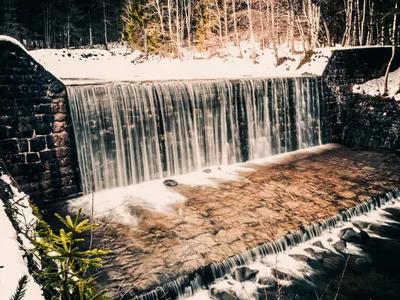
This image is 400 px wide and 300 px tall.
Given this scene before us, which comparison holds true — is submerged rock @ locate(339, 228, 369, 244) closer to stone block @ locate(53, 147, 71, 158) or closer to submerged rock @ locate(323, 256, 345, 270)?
submerged rock @ locate(323, 256, 345, 270)

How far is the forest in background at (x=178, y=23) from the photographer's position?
846 inches

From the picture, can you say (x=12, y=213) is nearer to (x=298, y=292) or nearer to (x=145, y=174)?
(x=298, y=292)

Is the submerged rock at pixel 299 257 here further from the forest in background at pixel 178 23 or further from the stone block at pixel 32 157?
the forest in background at pixel 178 23

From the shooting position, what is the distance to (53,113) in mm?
6957

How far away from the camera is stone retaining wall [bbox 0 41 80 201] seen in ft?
21.1

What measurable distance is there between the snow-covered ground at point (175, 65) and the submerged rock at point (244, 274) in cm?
795

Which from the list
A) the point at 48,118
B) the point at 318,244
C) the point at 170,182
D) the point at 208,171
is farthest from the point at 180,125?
the point at 318,244

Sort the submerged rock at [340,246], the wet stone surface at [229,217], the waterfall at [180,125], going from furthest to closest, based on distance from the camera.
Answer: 1. the waterfall at [180,125]
2. the submerged rock at [340,246]
3. the wet stone surface at [229,217]

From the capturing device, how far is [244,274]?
4578 mm

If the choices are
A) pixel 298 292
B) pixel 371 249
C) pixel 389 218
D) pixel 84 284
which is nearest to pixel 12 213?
pixel 84 284

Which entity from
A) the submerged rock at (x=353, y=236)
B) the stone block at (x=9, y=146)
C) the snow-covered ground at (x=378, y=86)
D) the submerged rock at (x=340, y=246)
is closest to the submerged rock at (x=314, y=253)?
the submerged rock at (x=340, y=246)

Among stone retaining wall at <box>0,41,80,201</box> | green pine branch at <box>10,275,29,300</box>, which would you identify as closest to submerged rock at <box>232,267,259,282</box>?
green pine branch at <box>10,275,29,300</box>

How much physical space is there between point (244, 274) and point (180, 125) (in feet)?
17.3

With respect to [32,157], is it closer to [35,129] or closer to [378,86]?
[35,129]
